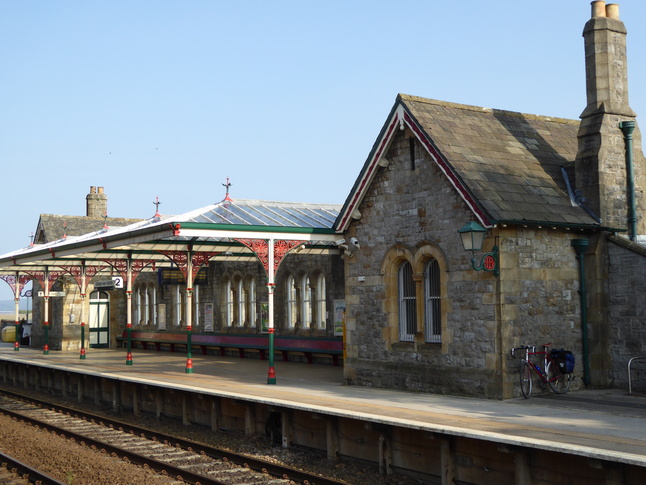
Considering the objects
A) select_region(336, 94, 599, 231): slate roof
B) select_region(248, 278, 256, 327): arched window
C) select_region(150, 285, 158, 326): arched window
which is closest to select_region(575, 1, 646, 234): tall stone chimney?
select_region(336, 94, 599, 231): slate roof

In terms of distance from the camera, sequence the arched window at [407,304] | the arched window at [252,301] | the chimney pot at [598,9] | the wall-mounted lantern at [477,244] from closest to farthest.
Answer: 1. the wall-mounted lantern at [477,244]
2. the chimney pot at [598,9]
3. the arched window at [407,304]
4. the arched window at [252,301]

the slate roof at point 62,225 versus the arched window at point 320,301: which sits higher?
the slate roof at point 62,225

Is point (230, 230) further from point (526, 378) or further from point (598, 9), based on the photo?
point (598, 9)

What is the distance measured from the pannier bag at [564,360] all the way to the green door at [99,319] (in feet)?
89.5

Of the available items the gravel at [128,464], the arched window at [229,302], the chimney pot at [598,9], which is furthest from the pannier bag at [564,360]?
the arched window at [229,302]

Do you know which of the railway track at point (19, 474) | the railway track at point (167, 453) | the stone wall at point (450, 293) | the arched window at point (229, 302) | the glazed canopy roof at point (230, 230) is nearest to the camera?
the railway track at point (167, 453)

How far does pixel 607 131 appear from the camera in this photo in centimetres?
1518

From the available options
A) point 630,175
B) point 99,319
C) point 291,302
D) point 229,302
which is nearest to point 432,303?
point 630,175

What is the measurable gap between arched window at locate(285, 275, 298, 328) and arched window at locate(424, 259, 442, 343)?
9922mm

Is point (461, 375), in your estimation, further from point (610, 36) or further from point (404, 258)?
point (610, 36)

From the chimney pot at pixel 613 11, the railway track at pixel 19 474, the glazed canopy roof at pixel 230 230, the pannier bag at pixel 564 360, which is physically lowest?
the railway track at pixel 19 474

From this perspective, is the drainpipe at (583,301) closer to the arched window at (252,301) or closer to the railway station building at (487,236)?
the railway station building at (487,236)

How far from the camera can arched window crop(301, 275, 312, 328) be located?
2439 centimetres

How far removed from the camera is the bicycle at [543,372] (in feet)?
44.5
